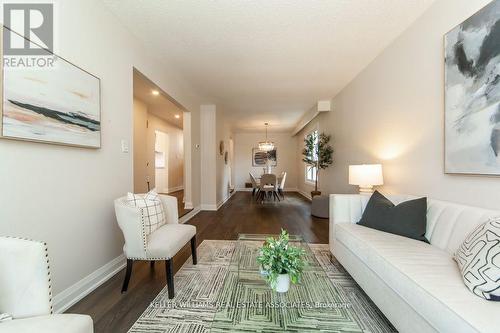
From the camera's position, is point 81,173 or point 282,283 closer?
point 282,283

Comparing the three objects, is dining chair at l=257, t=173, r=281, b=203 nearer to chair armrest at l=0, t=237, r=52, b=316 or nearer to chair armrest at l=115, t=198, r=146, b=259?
chair armrest at l=115, t=198, r=146, b=259

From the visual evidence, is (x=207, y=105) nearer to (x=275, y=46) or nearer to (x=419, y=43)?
(x=275, y=46)

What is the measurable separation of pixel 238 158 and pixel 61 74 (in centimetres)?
816

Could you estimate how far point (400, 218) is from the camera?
191 centimetres

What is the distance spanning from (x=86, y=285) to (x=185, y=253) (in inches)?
40.0

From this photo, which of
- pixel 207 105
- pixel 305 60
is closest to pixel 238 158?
pixel 207 105

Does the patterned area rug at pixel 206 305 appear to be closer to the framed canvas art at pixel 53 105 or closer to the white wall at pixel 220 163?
the framed canvas art at pixel 53 105

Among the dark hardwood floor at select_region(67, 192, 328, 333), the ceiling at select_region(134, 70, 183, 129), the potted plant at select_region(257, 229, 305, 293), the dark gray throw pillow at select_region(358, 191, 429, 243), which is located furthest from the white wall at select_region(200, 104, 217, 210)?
the potted plant at select_region(257, 229, 305, 293)

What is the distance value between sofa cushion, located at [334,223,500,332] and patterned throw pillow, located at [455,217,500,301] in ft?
0.14

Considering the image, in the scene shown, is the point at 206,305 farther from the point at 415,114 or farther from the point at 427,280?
the point at 415,114

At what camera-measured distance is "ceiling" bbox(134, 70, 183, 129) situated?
3.66 meters

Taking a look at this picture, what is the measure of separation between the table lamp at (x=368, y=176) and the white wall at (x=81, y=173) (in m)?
2.76

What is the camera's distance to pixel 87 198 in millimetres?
1854

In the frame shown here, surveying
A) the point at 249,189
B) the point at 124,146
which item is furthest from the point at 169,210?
the point at 249,189
